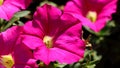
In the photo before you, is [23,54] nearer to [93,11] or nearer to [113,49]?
[93,11]

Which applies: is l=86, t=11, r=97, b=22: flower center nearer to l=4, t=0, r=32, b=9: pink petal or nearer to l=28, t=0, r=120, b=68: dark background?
l=4, t=0, r=32, b=9: pink petal

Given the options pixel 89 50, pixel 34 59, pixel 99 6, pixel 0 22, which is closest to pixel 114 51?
pixel 99 6

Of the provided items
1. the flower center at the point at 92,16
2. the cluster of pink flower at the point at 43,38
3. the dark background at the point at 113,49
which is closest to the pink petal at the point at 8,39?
the cluster of pink flower at the point at 43,38

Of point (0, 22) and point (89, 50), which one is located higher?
point (0, 22)

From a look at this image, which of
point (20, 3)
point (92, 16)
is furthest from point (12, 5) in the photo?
point (92, 16)

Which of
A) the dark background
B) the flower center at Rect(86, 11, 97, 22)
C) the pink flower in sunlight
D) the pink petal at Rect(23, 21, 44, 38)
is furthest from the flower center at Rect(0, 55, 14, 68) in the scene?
the dark background

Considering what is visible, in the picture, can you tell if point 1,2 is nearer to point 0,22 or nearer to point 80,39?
point 0,22

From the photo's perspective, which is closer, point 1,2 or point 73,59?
point 73,59

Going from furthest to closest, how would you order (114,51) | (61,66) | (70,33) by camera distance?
1. (114,51)
2. (61,66)
3. (70,33)
